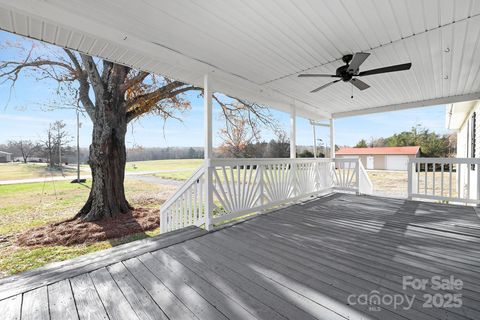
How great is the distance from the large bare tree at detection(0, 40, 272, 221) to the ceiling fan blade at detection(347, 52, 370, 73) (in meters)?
5.18

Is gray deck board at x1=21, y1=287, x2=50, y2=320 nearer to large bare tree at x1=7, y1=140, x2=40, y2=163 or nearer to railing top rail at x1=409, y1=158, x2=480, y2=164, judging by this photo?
railing top rail at x1=409, y1=158, x2=480, y2=164

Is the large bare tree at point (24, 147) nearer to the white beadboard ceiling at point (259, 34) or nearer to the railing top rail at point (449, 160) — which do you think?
the white beadboard ceiling at point (259, 34)

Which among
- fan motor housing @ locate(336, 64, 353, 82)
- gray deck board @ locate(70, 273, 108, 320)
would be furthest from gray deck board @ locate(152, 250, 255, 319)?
fan motor housing @ locate(336, 64, 353, 82)

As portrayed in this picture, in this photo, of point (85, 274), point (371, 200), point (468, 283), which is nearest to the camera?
point (468, 283)

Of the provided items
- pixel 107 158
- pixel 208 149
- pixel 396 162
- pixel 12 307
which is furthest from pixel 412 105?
pixel 396 162

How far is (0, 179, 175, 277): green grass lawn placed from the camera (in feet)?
14.7

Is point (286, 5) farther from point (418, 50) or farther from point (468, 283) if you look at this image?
point (468, 283)

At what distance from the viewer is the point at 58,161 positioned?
9.29 meters

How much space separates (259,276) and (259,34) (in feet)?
8.45

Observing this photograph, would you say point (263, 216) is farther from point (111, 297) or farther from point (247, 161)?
point (111, 297)

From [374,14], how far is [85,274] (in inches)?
144

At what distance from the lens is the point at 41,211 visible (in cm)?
759

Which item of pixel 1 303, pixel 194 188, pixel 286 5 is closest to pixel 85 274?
pixel 1 303

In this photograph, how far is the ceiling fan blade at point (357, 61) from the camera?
2.77m
